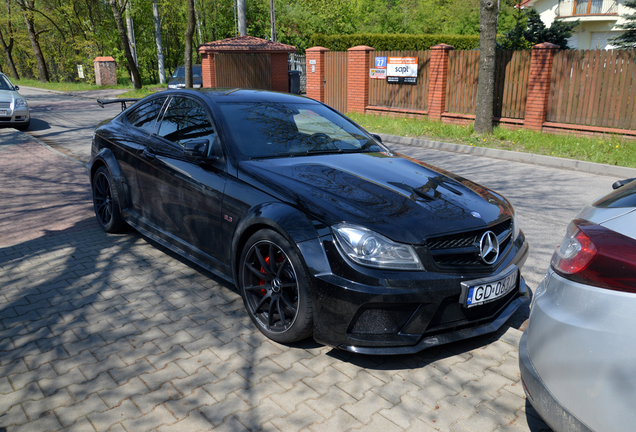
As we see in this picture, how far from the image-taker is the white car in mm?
14062

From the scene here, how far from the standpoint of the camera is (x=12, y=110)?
14125 millimetres

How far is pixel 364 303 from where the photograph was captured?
2928 millimetres

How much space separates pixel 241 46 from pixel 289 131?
19343mm

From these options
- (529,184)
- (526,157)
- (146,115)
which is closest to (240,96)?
(146,115)

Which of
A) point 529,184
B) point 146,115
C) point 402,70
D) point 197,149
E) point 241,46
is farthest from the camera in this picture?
point 241,46

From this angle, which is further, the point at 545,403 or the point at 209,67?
the point at 209,67

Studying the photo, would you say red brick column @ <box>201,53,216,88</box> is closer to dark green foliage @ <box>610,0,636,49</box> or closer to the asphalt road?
the asphalt road

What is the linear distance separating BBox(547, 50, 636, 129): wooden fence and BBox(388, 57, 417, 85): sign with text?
→ 15.0 feet

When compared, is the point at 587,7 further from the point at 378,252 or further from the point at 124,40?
the point at 378,252

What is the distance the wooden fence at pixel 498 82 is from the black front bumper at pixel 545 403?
13140 mm

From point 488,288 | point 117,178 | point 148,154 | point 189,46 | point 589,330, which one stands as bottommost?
point 488,288

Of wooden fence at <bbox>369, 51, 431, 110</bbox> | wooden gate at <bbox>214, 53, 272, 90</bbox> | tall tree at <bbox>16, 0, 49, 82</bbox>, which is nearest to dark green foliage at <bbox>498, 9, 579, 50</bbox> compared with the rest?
wooden fence at <bbox>369, 51, 431, 110</bbox>

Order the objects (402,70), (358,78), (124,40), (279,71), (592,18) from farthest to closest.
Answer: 1. (592,18)
2. (124,40)
3. (279,71)
4. (358,78)
5. (402,70)

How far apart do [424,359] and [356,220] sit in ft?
3.42
